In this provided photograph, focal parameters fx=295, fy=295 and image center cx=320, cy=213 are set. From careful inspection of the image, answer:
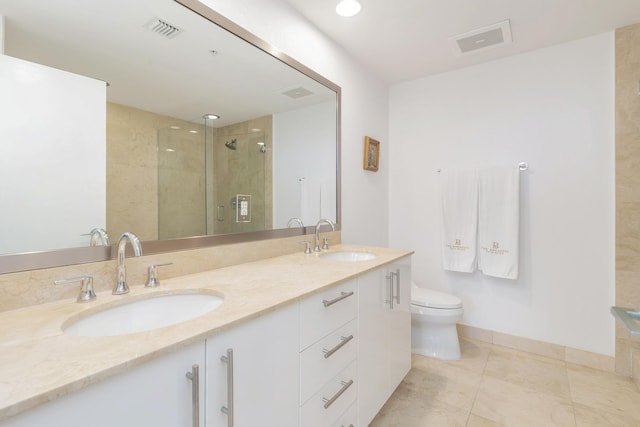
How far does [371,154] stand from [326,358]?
1820mm

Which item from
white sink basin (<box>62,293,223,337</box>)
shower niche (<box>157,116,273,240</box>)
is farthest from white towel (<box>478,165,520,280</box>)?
white sink basin (<box>62,293,223,337</box>)

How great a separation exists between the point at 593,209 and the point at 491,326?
3.67 ft

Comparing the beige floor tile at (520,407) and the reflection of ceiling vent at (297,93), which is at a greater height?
the reflection of ceiling vent at (297,93)

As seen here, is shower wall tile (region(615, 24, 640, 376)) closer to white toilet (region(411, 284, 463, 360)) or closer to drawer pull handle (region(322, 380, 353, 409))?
white toilet (region(411, 284, 463, 360))

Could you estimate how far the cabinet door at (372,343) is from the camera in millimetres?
1326

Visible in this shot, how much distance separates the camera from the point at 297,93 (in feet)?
6.12

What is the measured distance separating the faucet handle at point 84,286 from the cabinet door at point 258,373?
1.60ft

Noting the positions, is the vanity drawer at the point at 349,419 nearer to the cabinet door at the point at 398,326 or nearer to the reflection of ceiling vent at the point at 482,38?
the cabinet door at the point at 398,326

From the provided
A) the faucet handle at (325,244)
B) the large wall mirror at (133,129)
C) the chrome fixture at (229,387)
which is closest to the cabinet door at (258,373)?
the chrome fixture at (229,387)

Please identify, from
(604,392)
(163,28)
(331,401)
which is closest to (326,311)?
(331,401)

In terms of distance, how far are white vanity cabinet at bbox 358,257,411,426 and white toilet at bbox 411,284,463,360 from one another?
366 millimetres

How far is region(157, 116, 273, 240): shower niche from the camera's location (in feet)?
3.93

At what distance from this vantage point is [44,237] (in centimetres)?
90

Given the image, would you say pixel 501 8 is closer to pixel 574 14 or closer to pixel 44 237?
pixel 574 14
